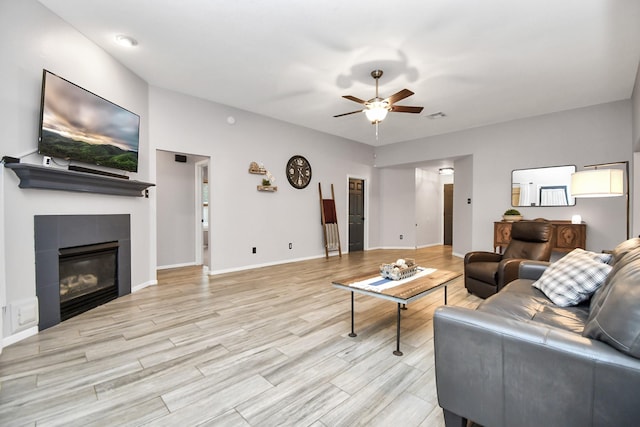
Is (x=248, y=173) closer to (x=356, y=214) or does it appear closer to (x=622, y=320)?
(x=356, y=214)

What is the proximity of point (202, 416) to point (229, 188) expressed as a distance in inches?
152

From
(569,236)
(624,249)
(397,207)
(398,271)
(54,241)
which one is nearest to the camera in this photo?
(624,249)

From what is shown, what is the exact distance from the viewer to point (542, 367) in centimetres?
110

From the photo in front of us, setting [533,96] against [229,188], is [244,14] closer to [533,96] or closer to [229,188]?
[229,188]

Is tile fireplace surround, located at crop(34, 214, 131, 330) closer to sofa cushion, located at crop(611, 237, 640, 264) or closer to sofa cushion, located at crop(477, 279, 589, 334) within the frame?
sofa cushion, located at crop(477, 279, 589, 334)

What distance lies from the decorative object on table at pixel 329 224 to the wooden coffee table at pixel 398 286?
363cm

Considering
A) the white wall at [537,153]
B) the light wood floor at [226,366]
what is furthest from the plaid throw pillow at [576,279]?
the white wall at [537,153]

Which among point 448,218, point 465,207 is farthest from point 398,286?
point 448,218

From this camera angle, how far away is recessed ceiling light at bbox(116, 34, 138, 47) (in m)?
2.97

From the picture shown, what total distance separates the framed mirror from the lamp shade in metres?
2.46

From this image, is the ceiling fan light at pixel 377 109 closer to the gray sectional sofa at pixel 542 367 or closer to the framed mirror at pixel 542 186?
the gray sectional sofa at pixel 542 367

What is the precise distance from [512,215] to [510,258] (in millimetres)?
2051

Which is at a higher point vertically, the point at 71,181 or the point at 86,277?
the point at 71,181

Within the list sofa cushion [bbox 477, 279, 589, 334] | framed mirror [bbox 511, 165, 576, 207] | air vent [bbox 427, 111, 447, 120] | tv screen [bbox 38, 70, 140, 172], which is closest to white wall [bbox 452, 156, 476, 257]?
framed mirror [bbox 511, 165, 576, 207]
